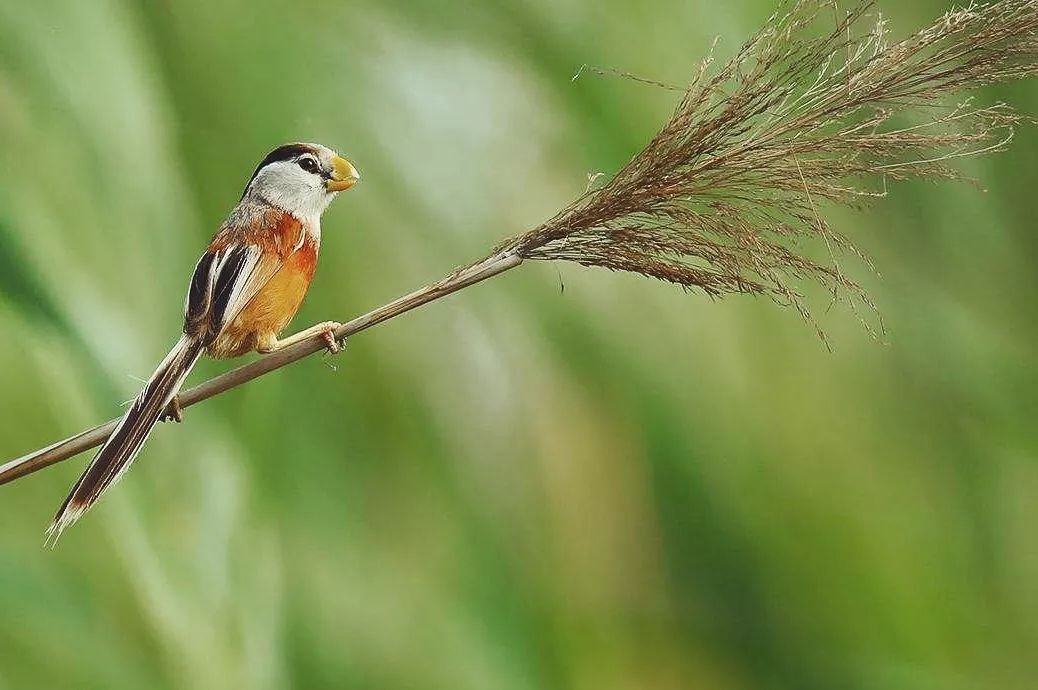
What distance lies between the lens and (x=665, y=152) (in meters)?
1.15

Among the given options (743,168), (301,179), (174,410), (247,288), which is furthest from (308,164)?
(743,168)

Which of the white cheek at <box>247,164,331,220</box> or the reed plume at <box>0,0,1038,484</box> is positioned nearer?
the reed plume at <box>0,0,1038,484</box>

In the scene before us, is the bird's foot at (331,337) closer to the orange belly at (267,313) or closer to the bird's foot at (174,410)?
the orange belly at (267,313)

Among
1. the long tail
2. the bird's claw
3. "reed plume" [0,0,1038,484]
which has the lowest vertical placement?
the long tail

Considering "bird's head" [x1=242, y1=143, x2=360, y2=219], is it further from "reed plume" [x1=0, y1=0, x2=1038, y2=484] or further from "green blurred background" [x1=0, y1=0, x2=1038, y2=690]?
"reed plume" [x1=0, y1=0, x2=1038, y2=484]

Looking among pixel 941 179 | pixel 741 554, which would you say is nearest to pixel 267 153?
pixel 741 554

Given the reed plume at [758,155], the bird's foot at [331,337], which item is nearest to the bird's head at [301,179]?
the bird's foot at [331,337]

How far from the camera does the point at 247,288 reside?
1.22 m

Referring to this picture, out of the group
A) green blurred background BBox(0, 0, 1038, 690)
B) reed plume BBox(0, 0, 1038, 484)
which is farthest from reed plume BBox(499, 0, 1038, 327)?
green blurred background BBox(0, 0, 1038, 690)

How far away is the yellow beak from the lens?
1.32 m

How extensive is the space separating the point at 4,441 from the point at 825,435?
1.14 metres

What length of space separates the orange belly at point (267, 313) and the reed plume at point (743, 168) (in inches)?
1.3

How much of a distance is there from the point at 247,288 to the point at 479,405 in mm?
362

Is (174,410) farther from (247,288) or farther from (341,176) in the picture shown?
(341,176)
